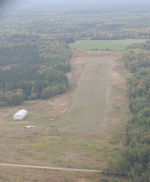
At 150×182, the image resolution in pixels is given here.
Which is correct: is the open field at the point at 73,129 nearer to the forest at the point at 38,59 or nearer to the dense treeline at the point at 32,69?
the dense treeline at the point at 32,69

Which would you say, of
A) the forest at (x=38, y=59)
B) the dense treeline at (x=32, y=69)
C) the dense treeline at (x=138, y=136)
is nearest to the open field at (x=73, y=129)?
the dense treeline at (x=138, y=136)

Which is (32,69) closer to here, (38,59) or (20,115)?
(38,59)

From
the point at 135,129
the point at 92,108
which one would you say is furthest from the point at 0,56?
the point at 135,129

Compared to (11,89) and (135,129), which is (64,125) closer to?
(135,129)

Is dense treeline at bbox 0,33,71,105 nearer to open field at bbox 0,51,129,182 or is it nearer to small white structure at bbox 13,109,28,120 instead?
open field at bbox 0,51,129,182

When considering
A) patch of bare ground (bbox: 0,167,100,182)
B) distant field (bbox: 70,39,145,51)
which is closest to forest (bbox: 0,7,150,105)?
distant field (bbox: 70,39,145,51)

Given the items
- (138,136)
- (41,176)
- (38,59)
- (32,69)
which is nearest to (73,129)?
(138,136)
